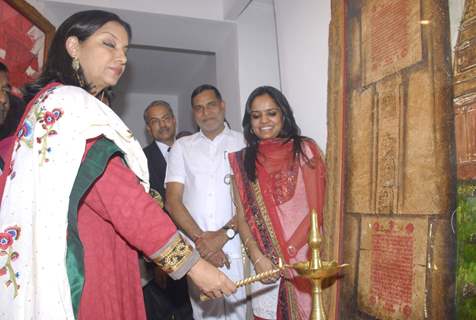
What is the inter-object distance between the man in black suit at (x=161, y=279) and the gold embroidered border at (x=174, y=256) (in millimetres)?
1899

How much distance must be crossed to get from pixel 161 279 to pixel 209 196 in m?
0.86

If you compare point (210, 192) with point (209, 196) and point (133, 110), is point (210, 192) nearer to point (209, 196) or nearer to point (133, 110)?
point (209, 196)

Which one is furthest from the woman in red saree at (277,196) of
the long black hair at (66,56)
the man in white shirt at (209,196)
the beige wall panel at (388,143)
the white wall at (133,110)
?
the white wall at (133,110)

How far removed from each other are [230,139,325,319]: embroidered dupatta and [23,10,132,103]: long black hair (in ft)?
3.16

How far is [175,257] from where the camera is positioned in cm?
107

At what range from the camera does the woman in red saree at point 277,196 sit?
69.1 inches

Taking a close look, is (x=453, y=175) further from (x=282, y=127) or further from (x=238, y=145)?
(x=238, y=145)

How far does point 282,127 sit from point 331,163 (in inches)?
20.4

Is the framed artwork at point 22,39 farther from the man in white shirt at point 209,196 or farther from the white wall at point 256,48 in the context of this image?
the white wall at point 256,48

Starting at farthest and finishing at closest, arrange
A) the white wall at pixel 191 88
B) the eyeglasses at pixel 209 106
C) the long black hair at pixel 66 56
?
1. the white wall at pixel 191 88
2. the eyeglasses at pixel 209 106
3. the long black hair at pixel 66 56

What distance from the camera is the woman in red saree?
5.76 ft

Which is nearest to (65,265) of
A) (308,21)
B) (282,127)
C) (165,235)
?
(165,235)

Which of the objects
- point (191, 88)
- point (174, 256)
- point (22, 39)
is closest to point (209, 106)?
point (22, 39)

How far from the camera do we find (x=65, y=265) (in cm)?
97
